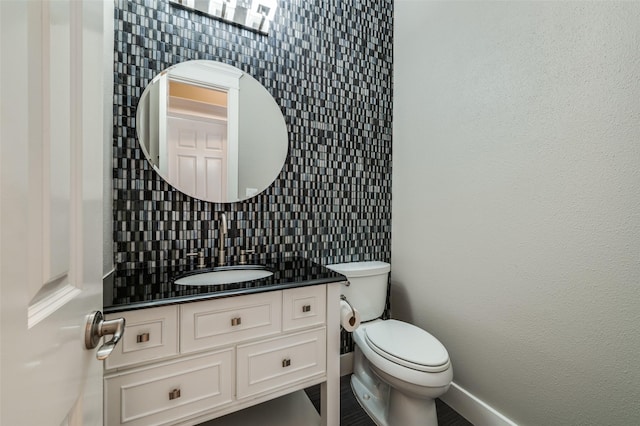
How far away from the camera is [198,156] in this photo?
1.45m

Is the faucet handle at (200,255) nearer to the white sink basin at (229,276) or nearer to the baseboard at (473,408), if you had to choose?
the white sink basin at (229,276)

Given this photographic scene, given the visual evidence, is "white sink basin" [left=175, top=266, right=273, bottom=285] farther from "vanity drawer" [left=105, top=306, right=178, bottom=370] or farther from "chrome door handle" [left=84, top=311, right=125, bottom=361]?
"chrome door handle" [left=84, top=311, right=125, bottom=361]

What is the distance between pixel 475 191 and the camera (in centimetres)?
145

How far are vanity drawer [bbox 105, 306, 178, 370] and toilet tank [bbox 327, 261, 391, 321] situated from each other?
0.93 metres

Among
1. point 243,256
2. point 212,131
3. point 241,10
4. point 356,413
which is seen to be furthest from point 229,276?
point 241,10

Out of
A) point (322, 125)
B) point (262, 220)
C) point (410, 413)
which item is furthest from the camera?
point (322, 125)

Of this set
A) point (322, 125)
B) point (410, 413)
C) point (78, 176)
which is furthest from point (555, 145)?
point (78, 176)

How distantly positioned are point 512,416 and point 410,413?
490 millimetres

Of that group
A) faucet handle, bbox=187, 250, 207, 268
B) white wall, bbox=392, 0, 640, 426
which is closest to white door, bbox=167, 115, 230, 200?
faucet handle, bbox=187, 250, 207, 268

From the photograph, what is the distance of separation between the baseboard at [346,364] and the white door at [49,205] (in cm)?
156

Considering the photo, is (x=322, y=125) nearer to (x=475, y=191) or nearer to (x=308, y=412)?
(x=475, y=191)

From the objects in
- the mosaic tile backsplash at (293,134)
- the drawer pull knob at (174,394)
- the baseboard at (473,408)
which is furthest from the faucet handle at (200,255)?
the baseboard at (473,408)

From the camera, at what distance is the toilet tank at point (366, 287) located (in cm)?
165

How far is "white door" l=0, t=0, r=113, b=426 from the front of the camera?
0.88 ft
